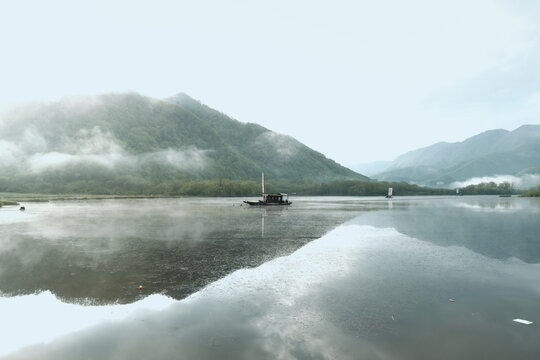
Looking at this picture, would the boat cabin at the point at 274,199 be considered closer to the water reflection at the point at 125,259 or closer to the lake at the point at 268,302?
the water reflection at the point at 125,259

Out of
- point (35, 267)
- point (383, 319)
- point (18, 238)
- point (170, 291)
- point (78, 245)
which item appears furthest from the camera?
point (18, 238)

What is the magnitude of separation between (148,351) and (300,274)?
10488 mm

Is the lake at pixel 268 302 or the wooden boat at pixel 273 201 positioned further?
the wooden boat at pixel 273 201

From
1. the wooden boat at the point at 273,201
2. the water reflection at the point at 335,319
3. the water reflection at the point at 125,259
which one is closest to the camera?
the water reflection at the point at 335,319

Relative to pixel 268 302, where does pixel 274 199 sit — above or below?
above

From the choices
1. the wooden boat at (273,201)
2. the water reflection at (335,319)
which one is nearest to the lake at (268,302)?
the water reflection at (335,319)

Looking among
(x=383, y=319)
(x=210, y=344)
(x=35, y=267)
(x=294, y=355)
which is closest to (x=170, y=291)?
(x=210, y=344)

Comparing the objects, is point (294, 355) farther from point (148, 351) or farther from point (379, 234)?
point (379, 234)

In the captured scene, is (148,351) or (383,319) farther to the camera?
(383,319)

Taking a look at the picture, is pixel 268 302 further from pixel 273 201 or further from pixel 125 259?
pixel 273 201

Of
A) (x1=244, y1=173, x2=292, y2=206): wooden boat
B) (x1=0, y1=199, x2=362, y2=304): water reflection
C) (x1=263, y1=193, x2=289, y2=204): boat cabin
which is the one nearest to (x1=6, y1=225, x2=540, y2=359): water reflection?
(x1=0, y1=199, x2=362, y2=304): water reflection

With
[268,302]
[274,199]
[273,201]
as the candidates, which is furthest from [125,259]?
[274,199]

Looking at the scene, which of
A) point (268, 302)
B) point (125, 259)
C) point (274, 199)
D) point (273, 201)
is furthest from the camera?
point (274, 199)

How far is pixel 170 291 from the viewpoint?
52.8 ft
